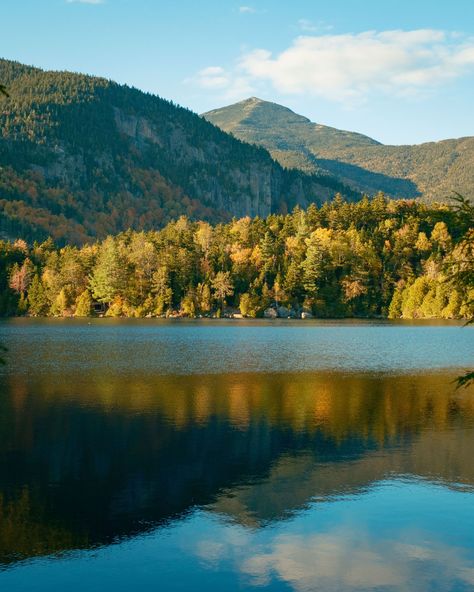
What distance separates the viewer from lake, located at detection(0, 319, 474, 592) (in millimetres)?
20703

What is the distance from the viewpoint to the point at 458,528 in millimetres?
24031

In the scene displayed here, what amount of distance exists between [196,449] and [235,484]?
6338mm

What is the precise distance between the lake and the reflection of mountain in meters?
0.11

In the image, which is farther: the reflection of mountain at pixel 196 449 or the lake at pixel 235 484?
the reflection of mountain at pixel 196 449

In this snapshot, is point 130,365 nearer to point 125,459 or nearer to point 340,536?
point 125,459

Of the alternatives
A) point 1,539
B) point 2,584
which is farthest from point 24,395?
point 2,584

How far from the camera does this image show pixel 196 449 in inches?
1374

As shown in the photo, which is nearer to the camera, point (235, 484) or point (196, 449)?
point (235, 484)

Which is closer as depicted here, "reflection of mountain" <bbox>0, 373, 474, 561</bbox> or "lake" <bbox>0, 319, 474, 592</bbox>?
"lake" <bbox>0, 319, 474, 592</bbox>

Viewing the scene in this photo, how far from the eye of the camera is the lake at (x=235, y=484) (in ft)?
67.9

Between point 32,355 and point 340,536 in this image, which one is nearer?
point 340,536

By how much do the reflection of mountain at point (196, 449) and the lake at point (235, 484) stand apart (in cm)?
11

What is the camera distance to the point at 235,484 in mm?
28875

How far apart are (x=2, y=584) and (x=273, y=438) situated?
1992 centimetres
